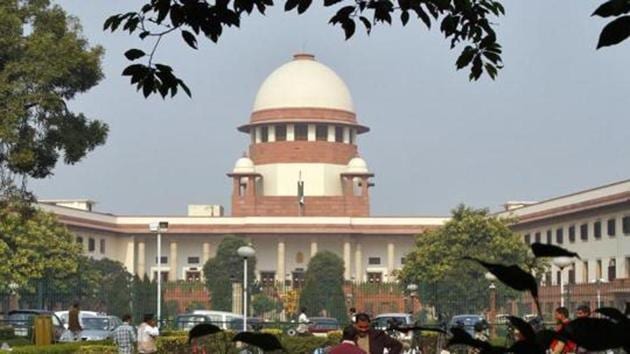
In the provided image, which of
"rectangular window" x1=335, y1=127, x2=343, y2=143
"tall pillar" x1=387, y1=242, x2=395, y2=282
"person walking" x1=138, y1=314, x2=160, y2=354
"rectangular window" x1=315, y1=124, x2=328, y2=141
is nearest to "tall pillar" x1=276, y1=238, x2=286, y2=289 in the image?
"tall pillar" x1=387, y1=242, x2=395, y2=282

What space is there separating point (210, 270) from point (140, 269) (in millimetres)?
13051

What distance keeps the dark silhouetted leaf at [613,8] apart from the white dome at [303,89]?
84902mm

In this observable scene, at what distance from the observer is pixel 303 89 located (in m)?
88.1

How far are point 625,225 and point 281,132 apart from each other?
3581cm

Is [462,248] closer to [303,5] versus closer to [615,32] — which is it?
[303,5]

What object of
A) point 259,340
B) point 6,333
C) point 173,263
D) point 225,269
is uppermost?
point 173,263

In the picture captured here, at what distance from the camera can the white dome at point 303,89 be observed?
288 ft

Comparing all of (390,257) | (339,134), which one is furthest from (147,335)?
(339,134)

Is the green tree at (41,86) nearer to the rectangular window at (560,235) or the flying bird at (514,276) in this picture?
the flying bird at (514,276)

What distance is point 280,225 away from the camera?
82.2m

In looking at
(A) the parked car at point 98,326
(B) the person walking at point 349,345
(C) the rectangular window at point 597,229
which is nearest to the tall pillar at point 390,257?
(C) the rectangular window at point 597,229

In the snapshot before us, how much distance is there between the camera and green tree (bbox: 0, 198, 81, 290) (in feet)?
158

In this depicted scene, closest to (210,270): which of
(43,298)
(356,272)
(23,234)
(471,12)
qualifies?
(356,272)

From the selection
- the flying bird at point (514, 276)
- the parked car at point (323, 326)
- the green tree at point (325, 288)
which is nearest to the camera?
the flying bird at point (514, 276)
